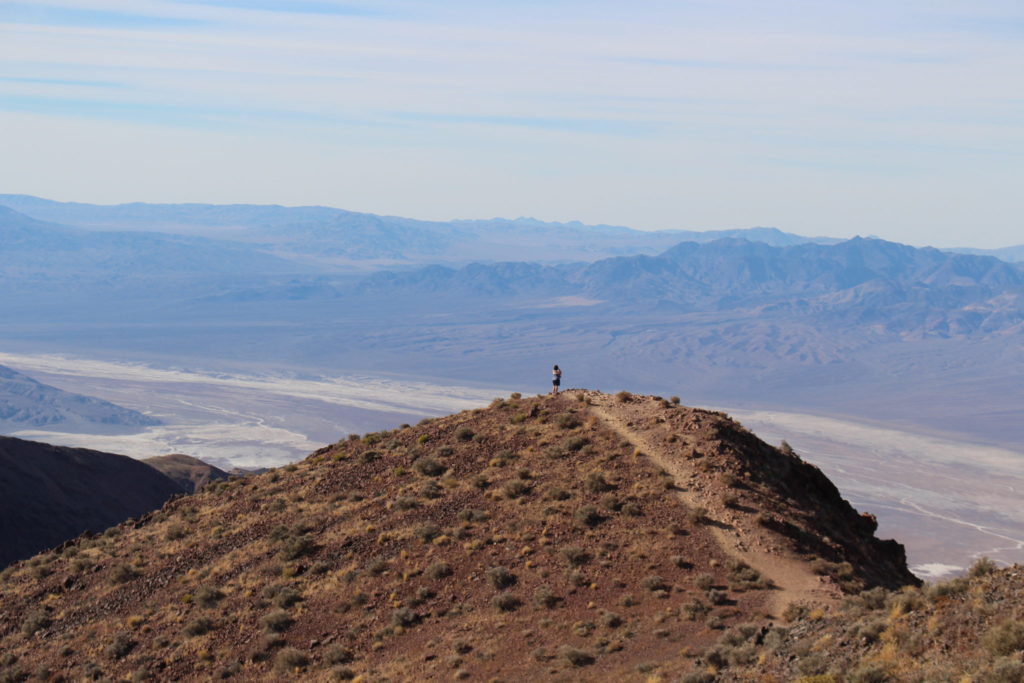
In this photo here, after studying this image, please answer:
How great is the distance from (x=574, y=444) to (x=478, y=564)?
6.40 meters

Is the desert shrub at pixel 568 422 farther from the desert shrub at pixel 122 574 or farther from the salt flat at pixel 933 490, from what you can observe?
the salt flat at pixel 933 490

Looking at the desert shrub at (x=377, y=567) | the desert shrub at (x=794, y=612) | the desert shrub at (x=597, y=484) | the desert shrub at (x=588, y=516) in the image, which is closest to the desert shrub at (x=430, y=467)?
the desert shrub at (x=597, y=484)

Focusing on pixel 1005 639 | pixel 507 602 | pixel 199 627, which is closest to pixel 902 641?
pixel 1005 639

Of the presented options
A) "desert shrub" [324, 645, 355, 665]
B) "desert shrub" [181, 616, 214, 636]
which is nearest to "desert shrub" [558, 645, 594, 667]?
"desert shrub" [324, 645, 355, 665]

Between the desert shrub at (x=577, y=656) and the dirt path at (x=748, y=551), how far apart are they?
11.5ft

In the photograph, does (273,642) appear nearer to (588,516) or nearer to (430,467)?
(588,516)

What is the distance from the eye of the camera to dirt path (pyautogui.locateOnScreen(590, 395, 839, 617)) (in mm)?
19078

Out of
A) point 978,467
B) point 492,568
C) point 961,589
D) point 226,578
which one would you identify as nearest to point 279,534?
point 226,578

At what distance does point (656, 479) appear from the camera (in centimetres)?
2489

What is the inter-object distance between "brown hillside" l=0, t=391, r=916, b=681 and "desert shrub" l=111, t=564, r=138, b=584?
0.12ft

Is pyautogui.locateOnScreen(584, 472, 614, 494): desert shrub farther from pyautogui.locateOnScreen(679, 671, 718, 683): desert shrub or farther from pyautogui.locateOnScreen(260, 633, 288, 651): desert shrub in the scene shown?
pyautogui.locateOnScreen(679, 671, 718, 683): desert shrub

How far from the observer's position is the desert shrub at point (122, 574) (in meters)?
26.2

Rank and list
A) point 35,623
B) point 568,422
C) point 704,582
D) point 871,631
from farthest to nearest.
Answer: point 568,422
point 35,623
point 704,582
point 871,631

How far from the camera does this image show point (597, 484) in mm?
24797
